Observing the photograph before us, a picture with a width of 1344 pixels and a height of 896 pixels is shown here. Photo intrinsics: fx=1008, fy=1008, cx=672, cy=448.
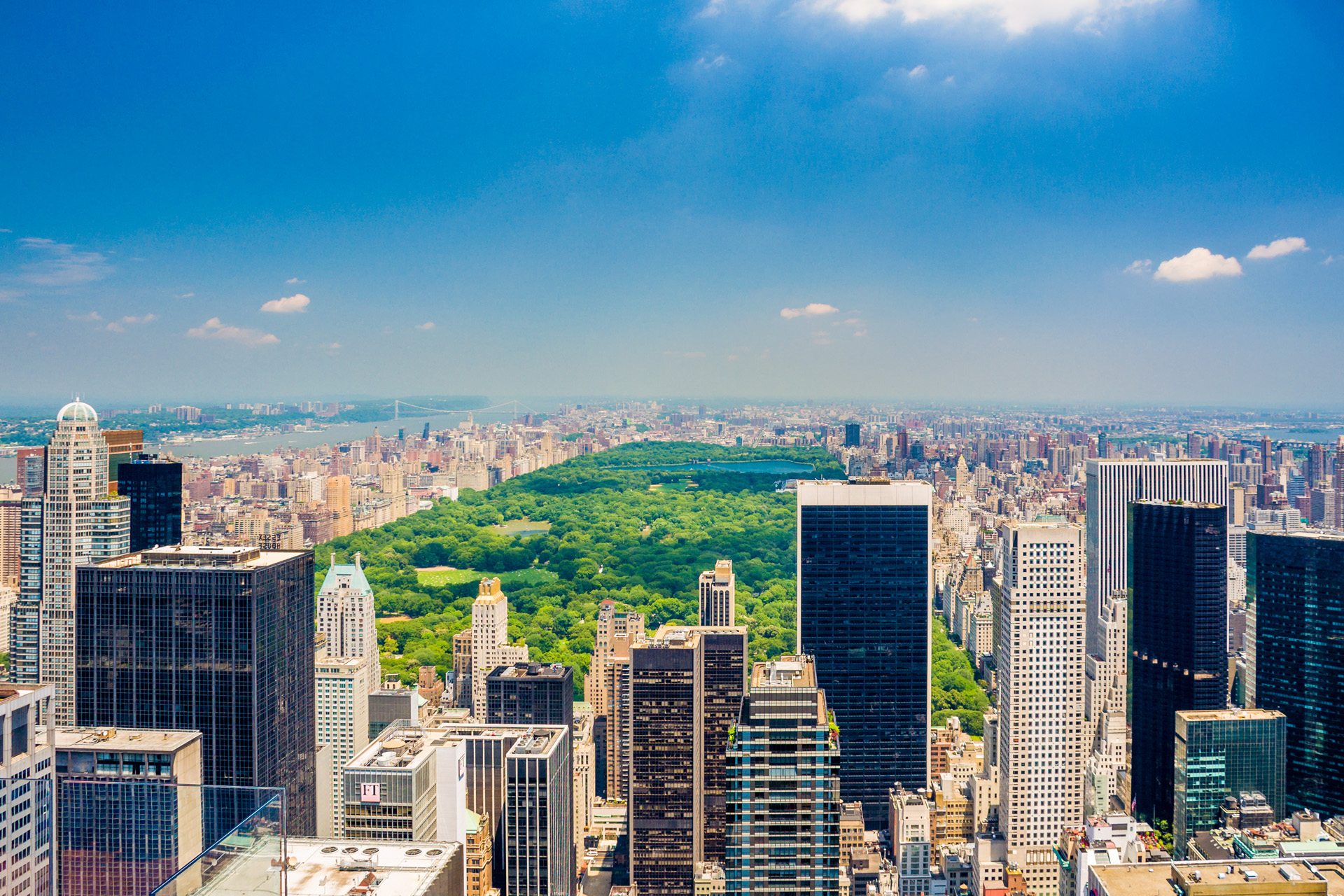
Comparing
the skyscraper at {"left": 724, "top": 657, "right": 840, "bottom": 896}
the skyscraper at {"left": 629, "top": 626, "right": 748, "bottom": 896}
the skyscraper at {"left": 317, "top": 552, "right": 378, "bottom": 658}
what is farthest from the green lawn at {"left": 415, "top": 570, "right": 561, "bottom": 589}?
the skyscraper at {"left": 724, "top": 657, "right": 840, "bottom": 896}

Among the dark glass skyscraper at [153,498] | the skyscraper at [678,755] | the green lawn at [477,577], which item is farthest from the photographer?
the green lawn at [477,577]

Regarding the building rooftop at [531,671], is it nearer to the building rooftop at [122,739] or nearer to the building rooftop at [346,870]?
the building rooftop at [122,739]

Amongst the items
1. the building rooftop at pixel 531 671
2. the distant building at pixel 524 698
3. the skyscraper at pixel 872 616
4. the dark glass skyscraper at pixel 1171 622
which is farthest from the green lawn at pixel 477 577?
the dark glass skyscraper at pixel 1171 622

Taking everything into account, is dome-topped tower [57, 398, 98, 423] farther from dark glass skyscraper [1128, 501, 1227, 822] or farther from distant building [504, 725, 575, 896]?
dark glass skyscraper [1128, 501, 1227, 822]

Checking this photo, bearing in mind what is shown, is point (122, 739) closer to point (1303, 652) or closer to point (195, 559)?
point (195, 559)

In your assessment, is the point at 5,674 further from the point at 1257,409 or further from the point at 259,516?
the point at 1257,409
